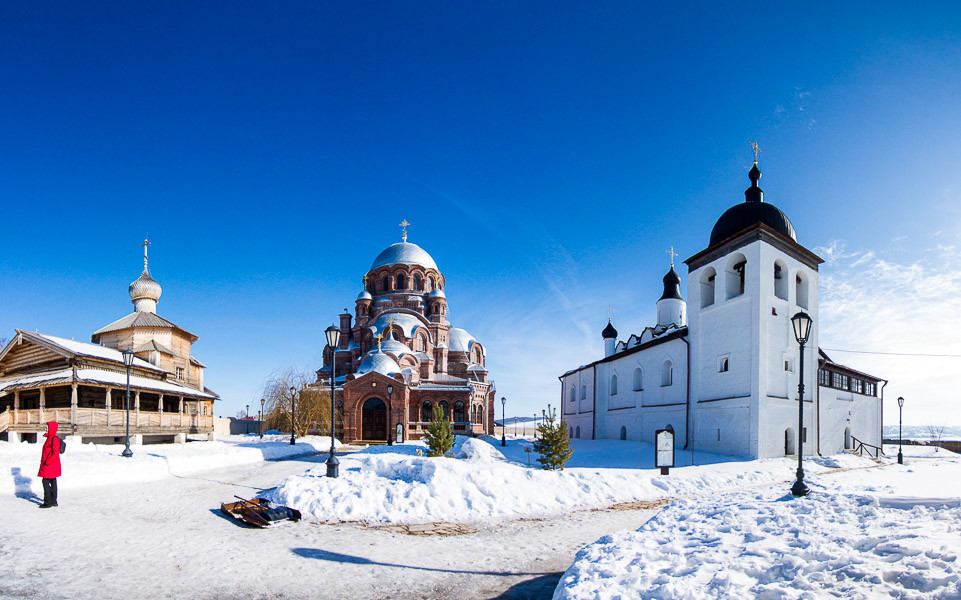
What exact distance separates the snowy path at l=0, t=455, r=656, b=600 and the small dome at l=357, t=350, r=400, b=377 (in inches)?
1087

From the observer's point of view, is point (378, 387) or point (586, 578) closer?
point (586, 578)

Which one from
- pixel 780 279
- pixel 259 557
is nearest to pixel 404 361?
pixel 780 279

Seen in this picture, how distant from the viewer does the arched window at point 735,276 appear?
23297mm

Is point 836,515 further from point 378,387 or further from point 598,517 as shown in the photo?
point 378,387

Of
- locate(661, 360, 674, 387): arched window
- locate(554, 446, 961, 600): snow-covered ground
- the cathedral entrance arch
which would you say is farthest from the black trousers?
the cathedral entrance arch

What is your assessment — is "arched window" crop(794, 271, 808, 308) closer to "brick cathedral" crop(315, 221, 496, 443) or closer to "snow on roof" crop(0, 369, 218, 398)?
"brick cathedral" crop(315, 221, 496, 443)

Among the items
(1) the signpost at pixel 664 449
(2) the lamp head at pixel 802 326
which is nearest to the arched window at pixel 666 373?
(1) the signpost at pixel 664 449

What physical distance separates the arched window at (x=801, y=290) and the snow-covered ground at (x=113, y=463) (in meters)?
24.3

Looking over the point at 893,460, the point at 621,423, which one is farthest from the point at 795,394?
the point at 621,423

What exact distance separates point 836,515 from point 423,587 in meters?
4.89

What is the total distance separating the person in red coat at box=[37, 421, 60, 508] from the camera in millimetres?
10422

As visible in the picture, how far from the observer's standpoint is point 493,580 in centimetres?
653

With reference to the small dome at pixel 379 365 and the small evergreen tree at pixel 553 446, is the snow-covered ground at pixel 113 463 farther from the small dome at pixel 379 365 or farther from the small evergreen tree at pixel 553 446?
the small dome at pixel 379 365

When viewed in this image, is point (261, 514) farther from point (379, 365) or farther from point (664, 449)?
point (379, 365)
